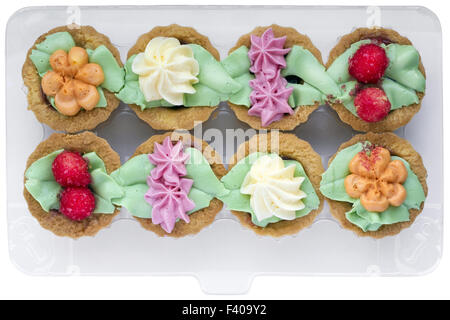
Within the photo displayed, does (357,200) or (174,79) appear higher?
(174,79)

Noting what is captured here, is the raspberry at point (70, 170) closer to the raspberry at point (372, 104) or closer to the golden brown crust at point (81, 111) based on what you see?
the golden brown crust at point (81, 111)

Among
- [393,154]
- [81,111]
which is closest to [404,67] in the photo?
[393,154]

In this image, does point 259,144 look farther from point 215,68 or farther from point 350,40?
point 350,40

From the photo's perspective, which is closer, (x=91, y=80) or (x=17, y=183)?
(x=91, y=80)

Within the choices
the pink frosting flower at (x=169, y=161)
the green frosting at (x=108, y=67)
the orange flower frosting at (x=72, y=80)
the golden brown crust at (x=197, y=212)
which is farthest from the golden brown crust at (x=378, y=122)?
the orange flower frosting at (x=72, y=80)

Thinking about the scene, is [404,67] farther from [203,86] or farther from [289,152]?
[203,86]

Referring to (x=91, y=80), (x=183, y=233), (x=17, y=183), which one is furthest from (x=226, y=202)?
(x=17, y=183)

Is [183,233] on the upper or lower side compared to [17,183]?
lower
